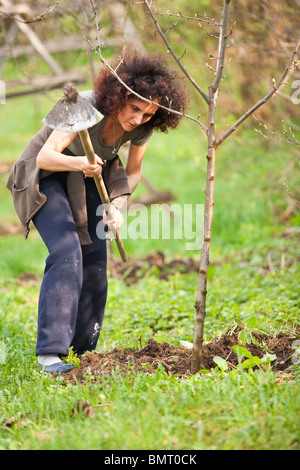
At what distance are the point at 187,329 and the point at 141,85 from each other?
1621 mm

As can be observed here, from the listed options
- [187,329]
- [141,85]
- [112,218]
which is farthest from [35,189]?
[187,329]

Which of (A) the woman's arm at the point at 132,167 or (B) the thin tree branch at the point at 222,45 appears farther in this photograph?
(A) the woman's arm at the point at 132,167

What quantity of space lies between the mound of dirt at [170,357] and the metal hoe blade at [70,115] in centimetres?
109

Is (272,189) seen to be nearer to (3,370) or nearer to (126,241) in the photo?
(126,241)

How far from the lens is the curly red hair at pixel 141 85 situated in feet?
10.1

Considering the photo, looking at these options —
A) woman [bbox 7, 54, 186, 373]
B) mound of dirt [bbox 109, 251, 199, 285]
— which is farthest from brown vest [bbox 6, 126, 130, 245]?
mound of dirt [bbox 109, 251, 199, 285]

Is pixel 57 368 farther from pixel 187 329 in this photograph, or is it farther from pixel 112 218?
pixel 187 329

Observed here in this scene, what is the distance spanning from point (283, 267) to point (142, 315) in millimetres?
1423

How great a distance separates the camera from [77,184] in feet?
10.8

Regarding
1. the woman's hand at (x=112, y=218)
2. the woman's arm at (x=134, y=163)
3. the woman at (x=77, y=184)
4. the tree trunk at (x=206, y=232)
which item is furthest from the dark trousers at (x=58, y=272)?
the tree trunk at (x=206, y=232)

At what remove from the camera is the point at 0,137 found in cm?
1275

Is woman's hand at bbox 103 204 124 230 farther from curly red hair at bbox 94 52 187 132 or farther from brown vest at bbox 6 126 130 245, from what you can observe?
curly red hair at bbox 94 52 187 132

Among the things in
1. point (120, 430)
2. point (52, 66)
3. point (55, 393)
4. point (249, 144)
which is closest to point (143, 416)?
point (120, 430)

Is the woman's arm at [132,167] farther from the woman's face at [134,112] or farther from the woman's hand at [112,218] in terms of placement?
the woman's face at [134,112]
